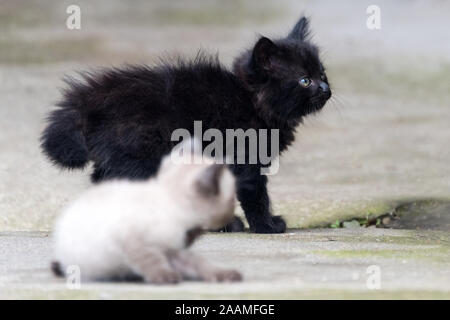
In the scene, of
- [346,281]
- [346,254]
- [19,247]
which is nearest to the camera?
[346,281]

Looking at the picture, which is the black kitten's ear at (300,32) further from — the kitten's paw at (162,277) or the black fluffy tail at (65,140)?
the kitten's paw at (162,277)

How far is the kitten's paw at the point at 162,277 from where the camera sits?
12.5 feet

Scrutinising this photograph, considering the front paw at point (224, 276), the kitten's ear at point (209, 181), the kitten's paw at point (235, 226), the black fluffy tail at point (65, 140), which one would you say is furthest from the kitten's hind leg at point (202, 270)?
the kitten's paw at point (235, 226)

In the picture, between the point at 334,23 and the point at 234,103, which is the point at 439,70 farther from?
the point at 234,103

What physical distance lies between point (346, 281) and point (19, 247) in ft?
6.81

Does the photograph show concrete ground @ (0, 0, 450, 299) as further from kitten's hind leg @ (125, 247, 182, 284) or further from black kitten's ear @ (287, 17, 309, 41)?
black kitten's ear @ (287, 17, 309, 41)

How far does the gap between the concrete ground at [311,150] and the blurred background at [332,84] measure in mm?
23

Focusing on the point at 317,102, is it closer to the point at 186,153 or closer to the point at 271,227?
the point at 271,227

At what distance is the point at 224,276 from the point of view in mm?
4012

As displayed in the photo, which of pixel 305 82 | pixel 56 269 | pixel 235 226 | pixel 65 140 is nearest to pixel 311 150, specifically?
pixel 235 226

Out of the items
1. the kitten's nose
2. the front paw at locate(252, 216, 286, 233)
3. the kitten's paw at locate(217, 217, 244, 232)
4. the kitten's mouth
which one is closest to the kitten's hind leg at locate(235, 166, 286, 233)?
the front paw at locate(252, 216, 286, 233)

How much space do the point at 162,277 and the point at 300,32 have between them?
3.06m

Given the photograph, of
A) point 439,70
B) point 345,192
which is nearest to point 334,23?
point 439,70

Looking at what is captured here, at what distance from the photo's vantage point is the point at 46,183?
7590mm
